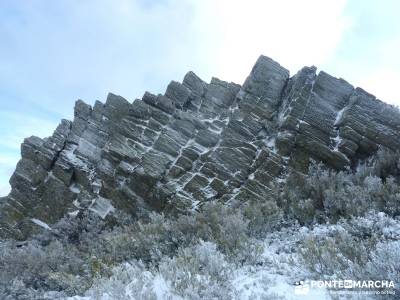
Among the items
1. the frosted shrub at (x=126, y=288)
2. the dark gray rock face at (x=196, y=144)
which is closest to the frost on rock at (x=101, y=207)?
the dark gray rock face at (x=196, y=144)

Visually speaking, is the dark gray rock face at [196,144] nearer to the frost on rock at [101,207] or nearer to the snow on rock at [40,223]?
the frost on rock at [101,207]

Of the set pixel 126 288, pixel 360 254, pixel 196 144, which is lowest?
pixel 126 288

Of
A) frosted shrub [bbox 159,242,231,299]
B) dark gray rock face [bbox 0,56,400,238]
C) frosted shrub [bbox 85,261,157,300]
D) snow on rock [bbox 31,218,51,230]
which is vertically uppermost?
dark gray rock face [bbox 0,56,400,238]

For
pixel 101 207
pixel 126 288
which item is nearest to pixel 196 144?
pixel 101 207

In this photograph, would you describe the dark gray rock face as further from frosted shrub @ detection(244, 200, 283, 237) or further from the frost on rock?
frosted shrub @ detection(244, 200, 283, 237)

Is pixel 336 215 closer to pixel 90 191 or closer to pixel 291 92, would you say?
pixel 291 92

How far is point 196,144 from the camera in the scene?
18750mm

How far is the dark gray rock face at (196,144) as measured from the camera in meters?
17.1

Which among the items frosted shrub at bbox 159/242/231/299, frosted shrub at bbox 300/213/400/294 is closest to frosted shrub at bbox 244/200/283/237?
frosted shrub at bbox 300/213/400/294

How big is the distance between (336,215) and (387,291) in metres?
5.58

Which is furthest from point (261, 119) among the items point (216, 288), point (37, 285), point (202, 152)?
point (216, 288)

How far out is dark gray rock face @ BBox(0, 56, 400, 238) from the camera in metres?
17.1

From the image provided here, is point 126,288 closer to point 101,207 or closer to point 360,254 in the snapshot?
point 360,254

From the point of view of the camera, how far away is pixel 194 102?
67.8 ft
